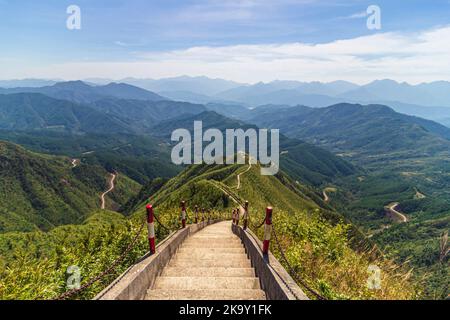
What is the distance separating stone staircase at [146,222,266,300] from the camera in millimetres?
5957

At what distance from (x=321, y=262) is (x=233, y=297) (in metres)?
3.35

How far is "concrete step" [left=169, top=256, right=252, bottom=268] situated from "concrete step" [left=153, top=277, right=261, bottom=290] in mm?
1448

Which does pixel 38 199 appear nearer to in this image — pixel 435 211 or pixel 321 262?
pixel 321 262

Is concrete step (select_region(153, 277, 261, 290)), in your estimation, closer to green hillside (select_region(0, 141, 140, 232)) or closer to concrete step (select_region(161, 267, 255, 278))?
concrete step (select_region(161, 267, 255, 278))

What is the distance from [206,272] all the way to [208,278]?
66 cm

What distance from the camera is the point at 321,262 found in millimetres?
8156

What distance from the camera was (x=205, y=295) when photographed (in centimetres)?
581

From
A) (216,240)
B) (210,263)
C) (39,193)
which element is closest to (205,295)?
(210,263)

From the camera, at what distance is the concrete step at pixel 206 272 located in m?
7.73

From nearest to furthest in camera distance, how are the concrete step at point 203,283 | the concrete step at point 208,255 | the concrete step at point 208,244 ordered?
the concrete step at point 203,283 < the concrete step at point 208,255 < the concrete step at point 208,244

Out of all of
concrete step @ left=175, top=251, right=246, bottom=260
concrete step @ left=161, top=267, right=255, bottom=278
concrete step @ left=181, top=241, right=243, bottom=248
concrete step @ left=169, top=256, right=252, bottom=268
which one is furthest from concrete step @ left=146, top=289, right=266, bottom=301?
concrete step @ left=181, top=241, right=243, bottom=248

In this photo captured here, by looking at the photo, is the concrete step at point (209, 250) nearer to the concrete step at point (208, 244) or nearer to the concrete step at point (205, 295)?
the concrete step at point (208, 244)

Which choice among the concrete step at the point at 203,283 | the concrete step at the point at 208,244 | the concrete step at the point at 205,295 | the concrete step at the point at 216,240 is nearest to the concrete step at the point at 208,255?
the concrete step at the point at 208,244
